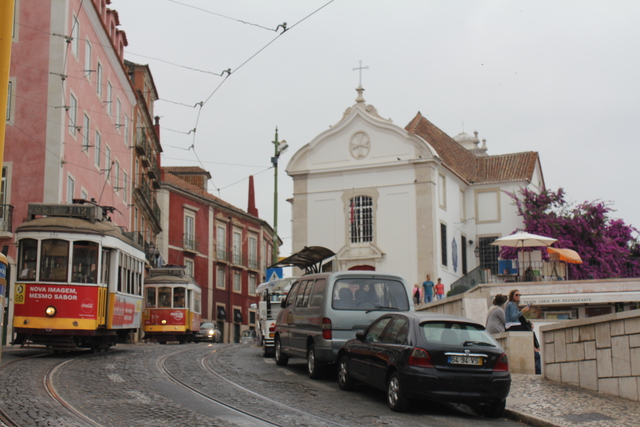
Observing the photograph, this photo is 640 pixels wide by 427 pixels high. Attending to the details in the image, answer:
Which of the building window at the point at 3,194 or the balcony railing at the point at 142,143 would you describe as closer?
the building window at the point at 3,194

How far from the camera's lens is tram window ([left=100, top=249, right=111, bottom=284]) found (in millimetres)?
20594

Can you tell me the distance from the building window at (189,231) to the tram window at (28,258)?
38977mm

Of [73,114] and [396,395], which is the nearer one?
[396,395]

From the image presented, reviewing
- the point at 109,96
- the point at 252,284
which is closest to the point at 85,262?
the point at 109,96

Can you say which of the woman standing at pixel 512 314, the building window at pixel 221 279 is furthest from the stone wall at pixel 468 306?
the building window at pixel 221 279

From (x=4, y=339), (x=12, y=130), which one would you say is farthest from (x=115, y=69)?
(x=4, y=339)

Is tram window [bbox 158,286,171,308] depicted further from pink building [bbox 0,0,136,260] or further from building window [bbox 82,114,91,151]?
building window [bbox 82,114,91,151]

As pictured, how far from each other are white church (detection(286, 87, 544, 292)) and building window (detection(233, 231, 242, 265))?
65.0 ft

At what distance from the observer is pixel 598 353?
1359 centimetres

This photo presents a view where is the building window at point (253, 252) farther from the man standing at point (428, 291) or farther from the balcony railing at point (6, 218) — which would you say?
the balcony railing at point (6, 218)

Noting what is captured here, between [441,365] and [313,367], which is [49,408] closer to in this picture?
[441,365]

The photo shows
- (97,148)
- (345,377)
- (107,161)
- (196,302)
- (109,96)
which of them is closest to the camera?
(345,377)

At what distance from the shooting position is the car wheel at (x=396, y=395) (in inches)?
462

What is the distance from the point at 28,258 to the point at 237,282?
4622 centimetres
